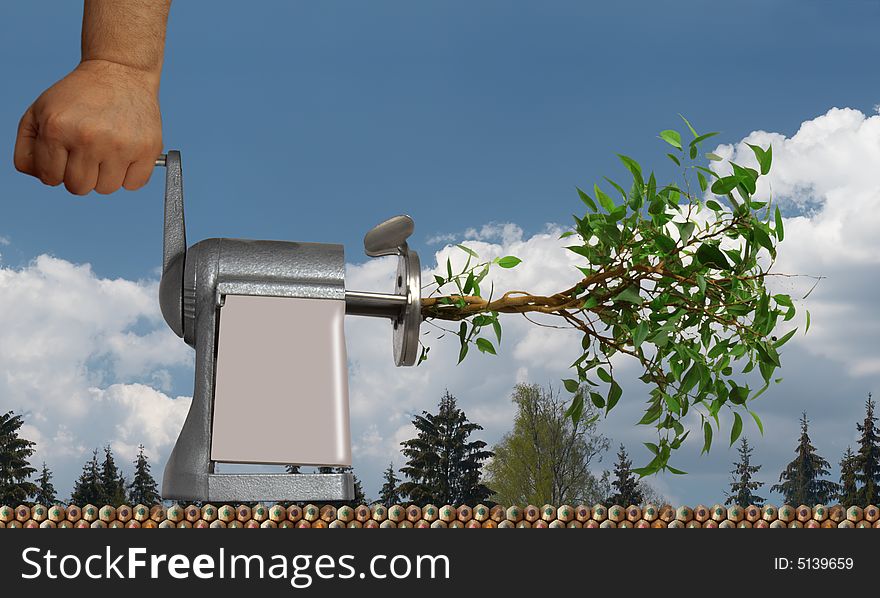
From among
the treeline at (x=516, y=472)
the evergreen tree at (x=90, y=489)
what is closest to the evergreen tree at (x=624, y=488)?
the treeline at (x=516, y=472)

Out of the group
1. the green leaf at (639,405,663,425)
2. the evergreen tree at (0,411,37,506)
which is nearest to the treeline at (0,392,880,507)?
the evergreen tree at (0,411,37,506)

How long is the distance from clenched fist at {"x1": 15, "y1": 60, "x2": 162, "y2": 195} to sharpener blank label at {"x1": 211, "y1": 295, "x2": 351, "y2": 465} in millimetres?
171

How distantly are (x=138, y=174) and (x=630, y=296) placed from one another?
0.69 m

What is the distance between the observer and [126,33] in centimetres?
83

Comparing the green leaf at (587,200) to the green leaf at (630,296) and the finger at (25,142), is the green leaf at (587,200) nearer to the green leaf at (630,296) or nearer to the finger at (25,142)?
the green leaf at (630,296)

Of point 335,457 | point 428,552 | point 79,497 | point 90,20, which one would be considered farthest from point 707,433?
point 79,497

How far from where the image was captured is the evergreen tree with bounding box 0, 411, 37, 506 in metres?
7.63

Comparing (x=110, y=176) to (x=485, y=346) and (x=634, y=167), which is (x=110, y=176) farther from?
(x=634, y=167)

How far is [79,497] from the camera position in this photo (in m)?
7.36

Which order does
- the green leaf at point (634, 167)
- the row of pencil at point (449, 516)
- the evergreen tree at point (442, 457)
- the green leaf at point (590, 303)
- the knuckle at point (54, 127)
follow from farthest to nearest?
the evergreen tree at point (442, 457) → the row of pencil at point (449, 516) → the green leaf at point (634, 167) → the green leaf at point (590, 303) → the knuckle at point (54, 127)

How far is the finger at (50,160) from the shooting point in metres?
0.77

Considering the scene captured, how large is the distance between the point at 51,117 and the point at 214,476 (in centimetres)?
36

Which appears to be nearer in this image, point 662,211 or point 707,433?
point 662,211

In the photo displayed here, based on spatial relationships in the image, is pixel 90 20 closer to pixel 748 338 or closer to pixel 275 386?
pixel 275 386
